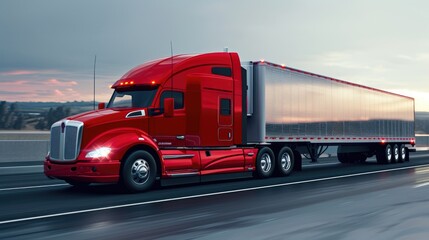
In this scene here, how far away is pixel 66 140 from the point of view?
1228 cm

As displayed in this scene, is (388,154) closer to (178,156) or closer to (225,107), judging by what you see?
(225,107)

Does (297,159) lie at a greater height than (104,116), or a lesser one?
lesser

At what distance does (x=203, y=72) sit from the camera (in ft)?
48.3

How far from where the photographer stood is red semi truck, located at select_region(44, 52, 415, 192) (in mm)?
12227

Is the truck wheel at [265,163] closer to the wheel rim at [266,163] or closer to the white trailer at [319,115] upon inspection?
the wheel rim at [266,163]

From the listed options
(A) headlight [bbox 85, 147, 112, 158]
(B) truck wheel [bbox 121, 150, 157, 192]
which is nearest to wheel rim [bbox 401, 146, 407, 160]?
(B) truck wheel [bbox 121, 150, 157, 192]

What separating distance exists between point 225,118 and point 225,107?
0.30 metres

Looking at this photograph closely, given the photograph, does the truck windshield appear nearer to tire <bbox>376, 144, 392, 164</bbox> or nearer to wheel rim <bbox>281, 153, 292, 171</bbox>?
wheel rim <bbox>281, 153, 292, 171</bbox>

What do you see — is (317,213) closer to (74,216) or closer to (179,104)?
(74,216)

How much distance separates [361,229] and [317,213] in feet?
5.01

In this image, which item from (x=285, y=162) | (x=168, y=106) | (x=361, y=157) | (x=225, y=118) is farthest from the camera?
(x=361, y=157)

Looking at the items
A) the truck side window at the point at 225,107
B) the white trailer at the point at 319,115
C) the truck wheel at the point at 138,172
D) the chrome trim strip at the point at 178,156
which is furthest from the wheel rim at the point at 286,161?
the truck wheel at the point at 138,172

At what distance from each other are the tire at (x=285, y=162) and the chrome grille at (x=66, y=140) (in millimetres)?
7209

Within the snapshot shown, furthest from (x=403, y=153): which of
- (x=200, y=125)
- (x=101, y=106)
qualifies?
(x=101, y=106)
